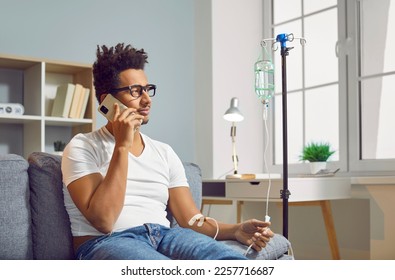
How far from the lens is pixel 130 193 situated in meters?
1.52

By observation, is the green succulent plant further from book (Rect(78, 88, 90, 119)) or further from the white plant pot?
book (Rect(78, 88, 90, 119))

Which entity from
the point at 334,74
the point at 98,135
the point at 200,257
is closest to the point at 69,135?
the point at 334,74

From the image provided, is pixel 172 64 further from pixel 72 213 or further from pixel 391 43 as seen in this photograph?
pixel 72 213

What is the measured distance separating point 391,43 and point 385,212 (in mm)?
939

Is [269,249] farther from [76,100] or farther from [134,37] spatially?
[134,37]

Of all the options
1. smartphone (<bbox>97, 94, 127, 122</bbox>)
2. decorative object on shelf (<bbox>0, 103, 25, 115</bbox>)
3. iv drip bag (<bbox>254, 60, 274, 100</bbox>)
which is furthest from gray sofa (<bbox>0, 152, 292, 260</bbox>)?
decorative object on shelf (<bbox>0, 103, 25, 115</bbox>)

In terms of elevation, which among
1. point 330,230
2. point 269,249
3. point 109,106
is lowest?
point 330,230

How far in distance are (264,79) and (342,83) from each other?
828 mm

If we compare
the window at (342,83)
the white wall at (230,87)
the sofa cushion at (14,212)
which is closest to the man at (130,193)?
the sofa cushion at (14,212)

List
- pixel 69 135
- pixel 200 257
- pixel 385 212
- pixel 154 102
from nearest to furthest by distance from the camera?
pixel 200 257, pixel 385 212, pixel 69 135, pixel 154 102

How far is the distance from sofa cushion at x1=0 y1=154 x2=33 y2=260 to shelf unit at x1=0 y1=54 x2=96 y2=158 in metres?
1.51

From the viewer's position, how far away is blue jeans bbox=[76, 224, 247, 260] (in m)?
1.33

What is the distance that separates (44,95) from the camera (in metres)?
3.07

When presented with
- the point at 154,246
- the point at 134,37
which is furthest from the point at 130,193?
the point at 134,37
